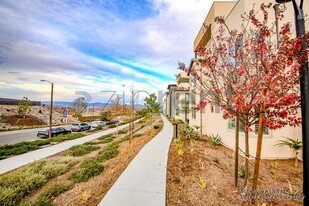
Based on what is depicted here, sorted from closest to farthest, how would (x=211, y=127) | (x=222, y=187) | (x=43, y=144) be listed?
(x=222, y=187) → (x=211, y=127) → (x=43, y=144)

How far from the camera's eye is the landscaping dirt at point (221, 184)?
4.14 m

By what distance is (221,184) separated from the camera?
4984mm

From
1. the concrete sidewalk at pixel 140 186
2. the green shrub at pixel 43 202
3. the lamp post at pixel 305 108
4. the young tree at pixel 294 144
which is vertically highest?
the lamp post at pixel 305 108

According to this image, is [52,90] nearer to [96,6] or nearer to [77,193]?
[96,6]

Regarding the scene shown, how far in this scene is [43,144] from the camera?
14.9 meters

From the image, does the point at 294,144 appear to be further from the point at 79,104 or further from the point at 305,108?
the point at 79,104

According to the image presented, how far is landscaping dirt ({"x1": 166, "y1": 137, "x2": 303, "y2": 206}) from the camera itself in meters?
4.14

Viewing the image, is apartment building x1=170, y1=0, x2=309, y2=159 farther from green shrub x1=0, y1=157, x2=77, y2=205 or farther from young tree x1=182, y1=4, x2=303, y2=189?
green shrub x1=0, y1=157, x2=77, y2=205

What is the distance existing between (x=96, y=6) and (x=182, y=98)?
24288 millimetres

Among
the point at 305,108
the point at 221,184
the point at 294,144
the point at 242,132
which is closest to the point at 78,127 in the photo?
the point at 242,132

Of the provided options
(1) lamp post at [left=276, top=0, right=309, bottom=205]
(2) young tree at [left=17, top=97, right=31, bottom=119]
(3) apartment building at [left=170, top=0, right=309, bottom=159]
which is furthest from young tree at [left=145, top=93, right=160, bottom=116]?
(1) lamp post at [left=276, top=0, right=309, bottom=205]

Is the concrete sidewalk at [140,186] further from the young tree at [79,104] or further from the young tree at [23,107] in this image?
the young tree at [79,104]

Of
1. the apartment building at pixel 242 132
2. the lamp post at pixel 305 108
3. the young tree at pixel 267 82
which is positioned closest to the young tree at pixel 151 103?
the apartment building at pixel 242 132

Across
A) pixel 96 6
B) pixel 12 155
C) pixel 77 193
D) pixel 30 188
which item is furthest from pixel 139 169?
pixel 12 155
